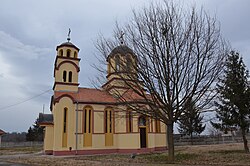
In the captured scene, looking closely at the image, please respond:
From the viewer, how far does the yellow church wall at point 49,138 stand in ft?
88.8

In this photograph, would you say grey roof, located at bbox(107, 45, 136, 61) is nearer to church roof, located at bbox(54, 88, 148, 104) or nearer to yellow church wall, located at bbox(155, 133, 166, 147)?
church roof, located at bbox(54, 88, 148, 104)

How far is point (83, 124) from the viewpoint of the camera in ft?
88.4

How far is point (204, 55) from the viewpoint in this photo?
13.4 metres

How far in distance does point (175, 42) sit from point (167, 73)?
72.6 inches

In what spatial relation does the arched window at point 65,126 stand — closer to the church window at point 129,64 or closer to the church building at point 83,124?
the church building at point 83,124

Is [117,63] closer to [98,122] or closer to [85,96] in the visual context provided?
[98,122]

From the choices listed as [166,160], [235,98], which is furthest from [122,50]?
[235,98]

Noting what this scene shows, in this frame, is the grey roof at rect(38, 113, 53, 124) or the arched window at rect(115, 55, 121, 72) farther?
the grey roof at rect(38, 113, 53, 124)

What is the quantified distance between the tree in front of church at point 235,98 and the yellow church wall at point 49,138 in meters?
18.2

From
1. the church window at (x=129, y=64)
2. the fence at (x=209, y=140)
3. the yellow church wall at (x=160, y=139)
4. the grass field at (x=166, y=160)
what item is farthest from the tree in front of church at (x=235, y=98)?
the fence at (x=209, y=140)

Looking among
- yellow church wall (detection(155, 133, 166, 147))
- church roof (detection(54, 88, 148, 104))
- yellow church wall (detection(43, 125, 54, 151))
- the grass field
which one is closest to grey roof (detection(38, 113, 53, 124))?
yellow church wall (detection(43, 125, 54, 151))

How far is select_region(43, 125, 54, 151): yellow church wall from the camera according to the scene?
27052mm

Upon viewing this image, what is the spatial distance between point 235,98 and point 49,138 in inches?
789

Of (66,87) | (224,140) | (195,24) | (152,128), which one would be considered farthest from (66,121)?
(224,140)
